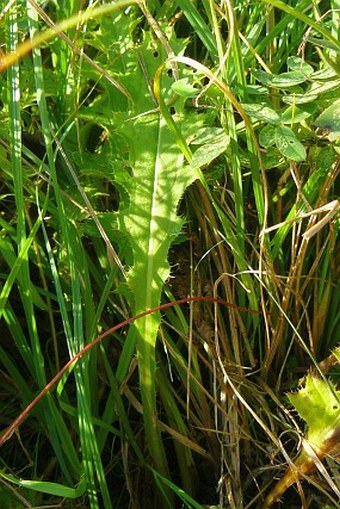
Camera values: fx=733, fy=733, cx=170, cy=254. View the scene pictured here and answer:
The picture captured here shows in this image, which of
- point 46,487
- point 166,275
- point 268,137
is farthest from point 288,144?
point 46,487

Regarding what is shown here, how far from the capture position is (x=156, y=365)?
1.00m

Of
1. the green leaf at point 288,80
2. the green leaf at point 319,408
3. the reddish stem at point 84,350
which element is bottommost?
the green leaf at point 319,408

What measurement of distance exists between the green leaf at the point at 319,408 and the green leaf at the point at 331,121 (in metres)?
0.31

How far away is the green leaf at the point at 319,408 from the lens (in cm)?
87

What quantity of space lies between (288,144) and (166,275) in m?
0.23

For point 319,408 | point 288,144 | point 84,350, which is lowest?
point 319,408

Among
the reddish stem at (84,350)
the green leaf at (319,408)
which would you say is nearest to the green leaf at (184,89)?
the reddish stem at (84,350)

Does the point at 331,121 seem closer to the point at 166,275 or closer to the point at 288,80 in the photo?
the point at 288,80

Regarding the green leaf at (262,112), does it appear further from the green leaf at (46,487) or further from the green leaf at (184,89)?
the green leaf at (46,487)

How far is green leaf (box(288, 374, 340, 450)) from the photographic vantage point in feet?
2.86

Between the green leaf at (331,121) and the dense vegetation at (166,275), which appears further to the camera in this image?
the dense vegetation at (166,275)

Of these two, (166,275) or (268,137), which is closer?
(268,137)

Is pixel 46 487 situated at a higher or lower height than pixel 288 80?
lower

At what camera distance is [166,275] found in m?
0.93
